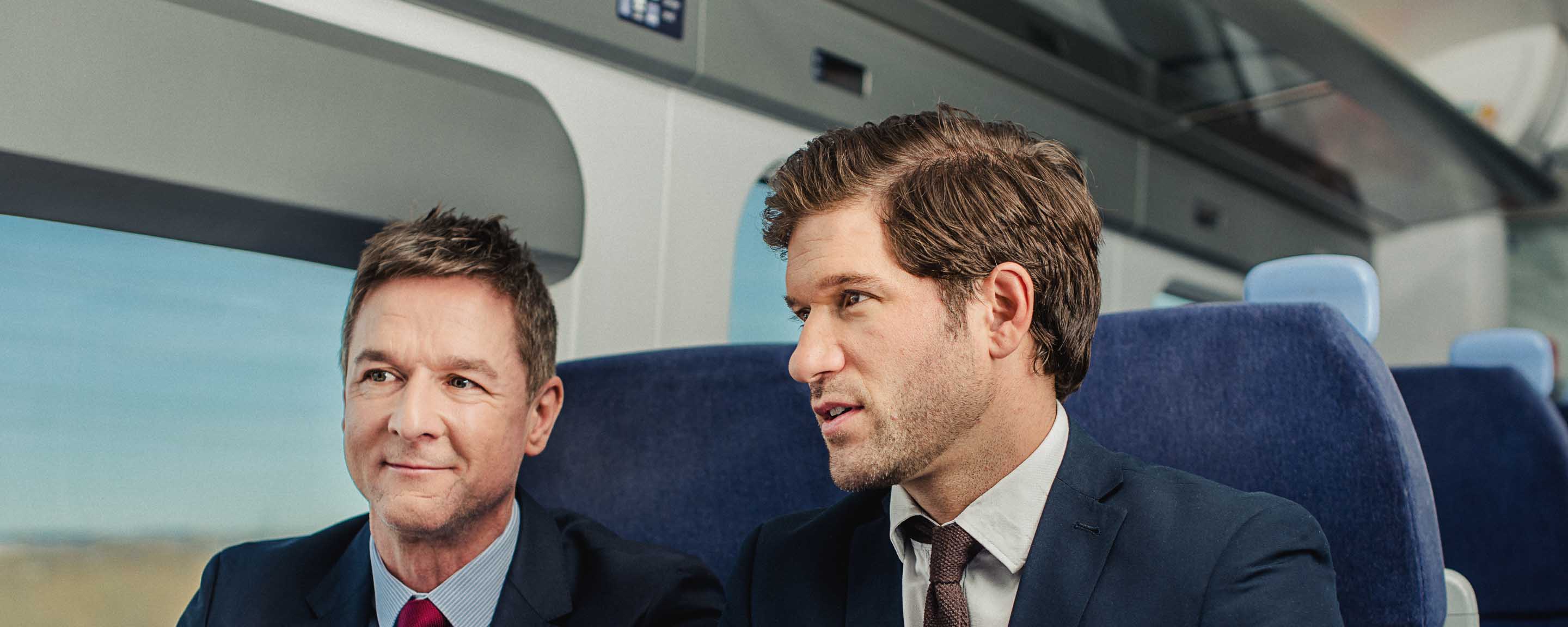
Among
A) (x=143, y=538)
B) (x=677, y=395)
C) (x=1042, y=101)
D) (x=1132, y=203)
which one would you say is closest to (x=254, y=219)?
(x=143, y=538)

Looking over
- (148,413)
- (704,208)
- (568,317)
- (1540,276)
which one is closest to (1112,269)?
(704,208)

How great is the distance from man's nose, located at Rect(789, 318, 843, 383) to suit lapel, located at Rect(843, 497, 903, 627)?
213 millimetres

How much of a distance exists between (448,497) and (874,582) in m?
0.66

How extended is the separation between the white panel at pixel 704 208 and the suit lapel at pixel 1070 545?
116cm

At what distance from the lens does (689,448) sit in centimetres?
181

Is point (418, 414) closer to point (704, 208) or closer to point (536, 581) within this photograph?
point (536, 581)

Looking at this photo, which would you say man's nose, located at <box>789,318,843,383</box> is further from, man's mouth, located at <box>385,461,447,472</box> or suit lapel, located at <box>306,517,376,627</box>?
suit lapel, located at <box>306,517,376,627</box>

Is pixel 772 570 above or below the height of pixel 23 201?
below

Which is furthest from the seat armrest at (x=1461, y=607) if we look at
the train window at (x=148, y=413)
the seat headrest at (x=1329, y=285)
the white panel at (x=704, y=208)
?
the train window at (x=148, y=413)

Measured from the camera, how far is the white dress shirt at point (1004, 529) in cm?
118

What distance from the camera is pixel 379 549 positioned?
5.62 ft

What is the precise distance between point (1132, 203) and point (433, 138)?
222 centimetres

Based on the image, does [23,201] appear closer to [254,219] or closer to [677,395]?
[254,219]

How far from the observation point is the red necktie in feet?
5.43
